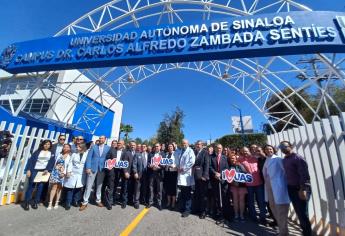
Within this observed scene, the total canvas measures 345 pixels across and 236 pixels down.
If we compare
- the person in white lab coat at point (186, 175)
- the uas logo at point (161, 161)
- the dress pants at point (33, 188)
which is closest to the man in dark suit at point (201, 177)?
the person in white lab coat at point (186, 175)

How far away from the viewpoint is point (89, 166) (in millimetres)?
6844

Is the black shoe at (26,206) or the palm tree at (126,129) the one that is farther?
the palm tree at (126,129)

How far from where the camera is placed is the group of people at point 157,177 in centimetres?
628

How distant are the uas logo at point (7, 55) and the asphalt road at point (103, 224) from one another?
570cm

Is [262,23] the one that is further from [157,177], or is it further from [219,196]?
[157,177]

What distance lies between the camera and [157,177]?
7230mm

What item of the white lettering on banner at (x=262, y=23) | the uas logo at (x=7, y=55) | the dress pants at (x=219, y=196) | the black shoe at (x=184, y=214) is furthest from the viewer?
the uas logo at (x=7, y=55)

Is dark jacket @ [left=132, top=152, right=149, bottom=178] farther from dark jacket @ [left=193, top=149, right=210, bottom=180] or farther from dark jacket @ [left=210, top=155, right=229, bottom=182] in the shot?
dark jacket @ [left=210, top=155, right=229, bottom=182]

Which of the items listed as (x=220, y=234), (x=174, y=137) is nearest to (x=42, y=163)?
(x=220, y=234)

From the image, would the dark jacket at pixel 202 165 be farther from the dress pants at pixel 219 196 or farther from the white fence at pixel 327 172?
the white fence at pixel 327 172

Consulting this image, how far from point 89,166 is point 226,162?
4.19 m

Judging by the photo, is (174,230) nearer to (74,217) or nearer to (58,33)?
(74,217)

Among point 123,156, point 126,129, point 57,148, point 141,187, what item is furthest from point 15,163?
point 126,129

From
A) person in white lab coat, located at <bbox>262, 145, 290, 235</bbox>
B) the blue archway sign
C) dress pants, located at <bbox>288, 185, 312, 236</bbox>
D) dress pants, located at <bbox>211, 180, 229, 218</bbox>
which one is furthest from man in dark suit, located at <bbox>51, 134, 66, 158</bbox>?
dress pants, located at <bbox>288, 185, 312, 236</bbox>
